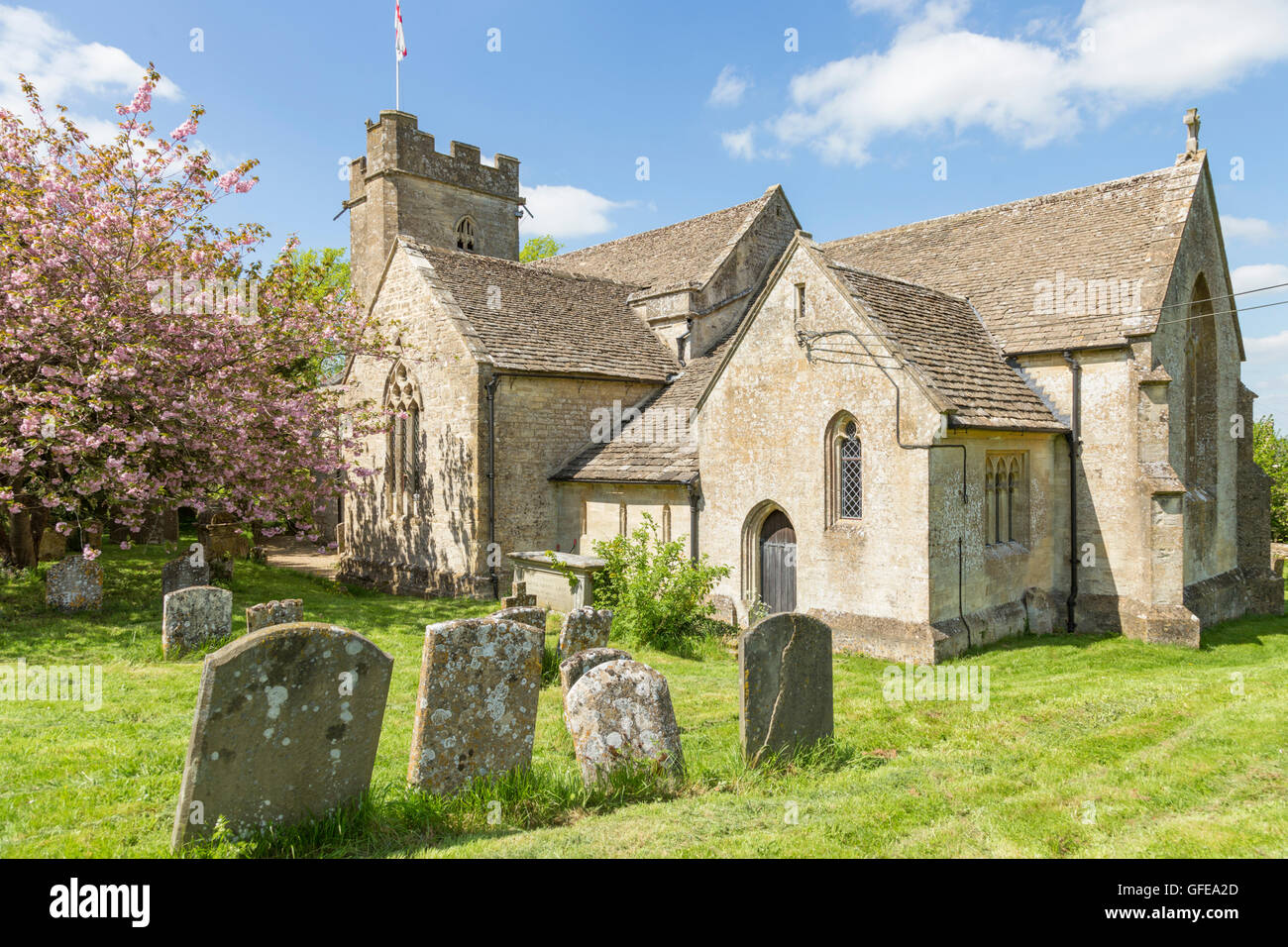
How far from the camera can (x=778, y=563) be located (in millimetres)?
15031

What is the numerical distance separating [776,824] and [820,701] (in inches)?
81.8

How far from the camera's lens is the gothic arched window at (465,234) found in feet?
102

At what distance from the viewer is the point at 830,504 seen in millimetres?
13992

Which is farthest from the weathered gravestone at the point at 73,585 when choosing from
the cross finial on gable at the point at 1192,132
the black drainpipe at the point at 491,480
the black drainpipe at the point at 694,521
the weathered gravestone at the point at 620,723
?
the cross finial on gable at the point at 1192,132

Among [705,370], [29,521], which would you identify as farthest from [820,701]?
[29,521]

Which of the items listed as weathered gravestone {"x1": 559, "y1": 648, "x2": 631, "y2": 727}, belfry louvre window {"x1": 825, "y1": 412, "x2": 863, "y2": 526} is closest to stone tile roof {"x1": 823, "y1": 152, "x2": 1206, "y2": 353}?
belfry louvre window {"x1": 825, "y1": 412, "x2": 863, "y2": 526}

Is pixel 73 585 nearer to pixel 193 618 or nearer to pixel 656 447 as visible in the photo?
pixel 193 618

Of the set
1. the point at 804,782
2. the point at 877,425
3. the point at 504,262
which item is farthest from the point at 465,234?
the point at 804,782

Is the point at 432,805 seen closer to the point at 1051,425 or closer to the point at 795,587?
the point at 795,587

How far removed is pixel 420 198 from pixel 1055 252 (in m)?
22.7

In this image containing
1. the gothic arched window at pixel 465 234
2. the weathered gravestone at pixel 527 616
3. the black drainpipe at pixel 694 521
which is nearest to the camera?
the weathered gravestone at pixel 527 616

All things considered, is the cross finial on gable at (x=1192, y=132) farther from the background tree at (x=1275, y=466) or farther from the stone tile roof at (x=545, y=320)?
the background tree at (x=1275, y=466)

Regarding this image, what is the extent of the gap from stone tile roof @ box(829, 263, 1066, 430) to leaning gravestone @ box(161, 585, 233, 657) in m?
11.3

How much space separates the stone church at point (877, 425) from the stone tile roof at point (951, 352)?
0.09m
